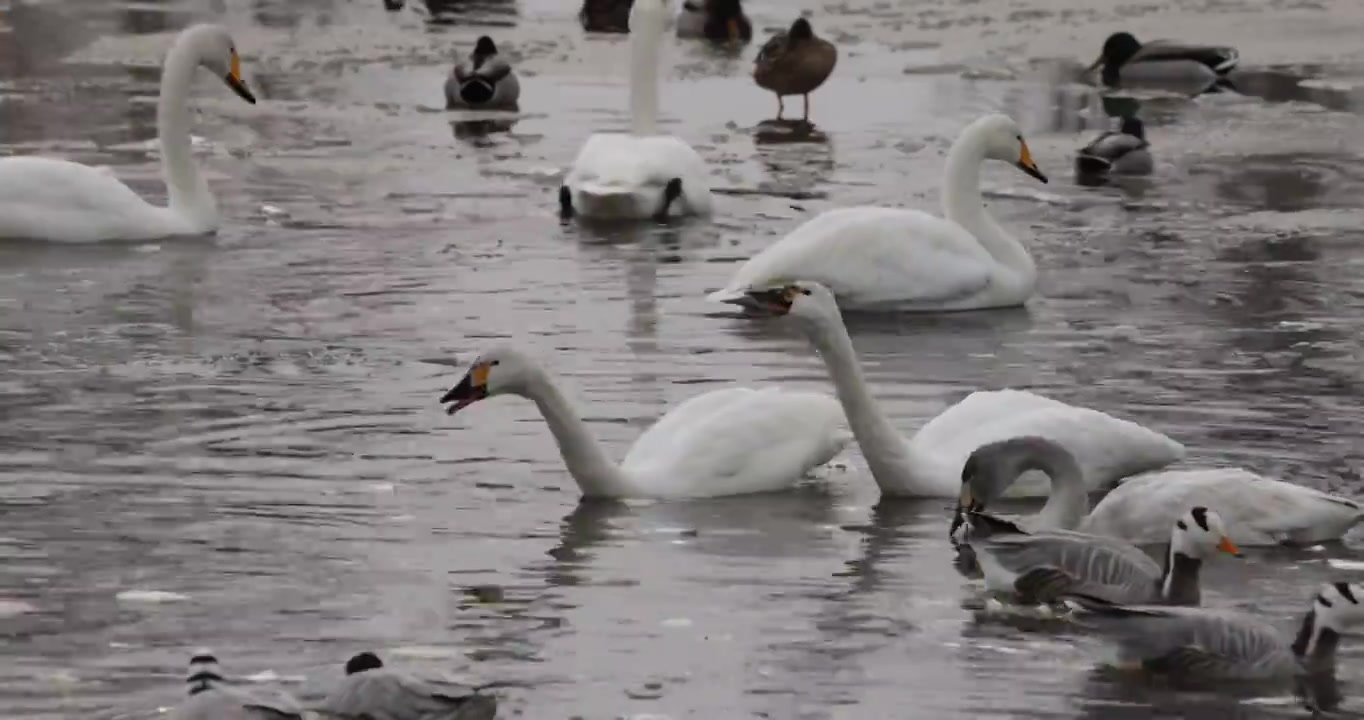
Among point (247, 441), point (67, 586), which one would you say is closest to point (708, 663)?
point (67, 586)

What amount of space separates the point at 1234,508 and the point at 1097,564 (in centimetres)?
101

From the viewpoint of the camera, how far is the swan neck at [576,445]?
986 cm

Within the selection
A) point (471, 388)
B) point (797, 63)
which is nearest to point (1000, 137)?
point (471, 388)

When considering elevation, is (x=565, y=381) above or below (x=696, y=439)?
below

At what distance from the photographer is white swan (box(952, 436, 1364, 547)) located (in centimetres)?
927

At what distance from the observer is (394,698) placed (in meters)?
6.93

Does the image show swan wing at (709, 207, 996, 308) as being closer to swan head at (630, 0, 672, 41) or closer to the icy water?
the icy water

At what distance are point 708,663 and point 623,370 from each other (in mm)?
4546

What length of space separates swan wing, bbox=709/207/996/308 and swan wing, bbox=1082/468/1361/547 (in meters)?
4.48

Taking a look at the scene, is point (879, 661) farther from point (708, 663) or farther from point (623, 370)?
point (623, 370)

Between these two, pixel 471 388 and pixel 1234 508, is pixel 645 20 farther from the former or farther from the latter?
pixel 1234 508

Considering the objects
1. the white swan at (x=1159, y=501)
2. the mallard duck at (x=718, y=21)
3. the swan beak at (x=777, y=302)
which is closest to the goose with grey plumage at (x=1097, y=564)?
the white swan at (x=1159, y=501)

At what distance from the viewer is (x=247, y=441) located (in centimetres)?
1084

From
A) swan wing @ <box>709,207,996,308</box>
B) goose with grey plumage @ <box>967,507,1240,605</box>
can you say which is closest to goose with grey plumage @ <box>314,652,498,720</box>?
goose with grey plumage @ <box>967,507,1240,605</box>
